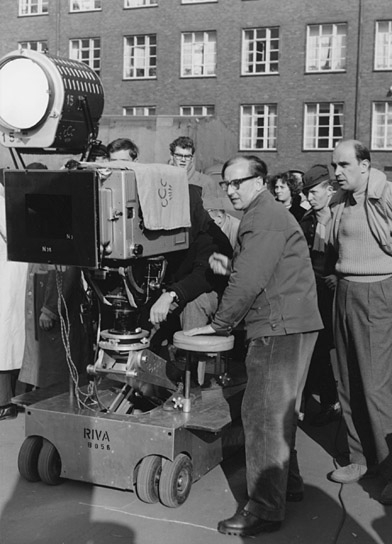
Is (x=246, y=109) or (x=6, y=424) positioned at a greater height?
(x=246, y=109)

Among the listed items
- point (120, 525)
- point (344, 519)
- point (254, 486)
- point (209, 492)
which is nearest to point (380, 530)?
point (344, 519)

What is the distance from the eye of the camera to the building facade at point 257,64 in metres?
30.9

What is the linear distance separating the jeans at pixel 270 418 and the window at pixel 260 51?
2923 centimetres

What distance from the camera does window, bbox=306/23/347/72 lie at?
1233 inches

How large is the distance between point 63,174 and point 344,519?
2.48m

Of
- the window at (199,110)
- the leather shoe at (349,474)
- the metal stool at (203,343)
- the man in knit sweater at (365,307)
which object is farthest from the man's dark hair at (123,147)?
the window at (199,110)

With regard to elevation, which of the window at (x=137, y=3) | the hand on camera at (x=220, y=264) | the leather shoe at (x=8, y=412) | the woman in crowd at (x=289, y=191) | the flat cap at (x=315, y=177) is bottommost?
the leather shoe at (x=8, y=412)

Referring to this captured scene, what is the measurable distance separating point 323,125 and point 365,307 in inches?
1088

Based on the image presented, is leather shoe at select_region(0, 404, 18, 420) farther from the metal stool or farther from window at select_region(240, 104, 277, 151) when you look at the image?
window at select_region(240, 104, 277, 151)

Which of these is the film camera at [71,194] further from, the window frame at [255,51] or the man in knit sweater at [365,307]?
the window frame at [255,51]

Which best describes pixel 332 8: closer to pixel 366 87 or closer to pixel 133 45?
pixel 366 87

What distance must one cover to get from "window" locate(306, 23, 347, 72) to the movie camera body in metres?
28.0

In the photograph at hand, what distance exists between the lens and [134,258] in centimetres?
455

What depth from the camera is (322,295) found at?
651 cm
